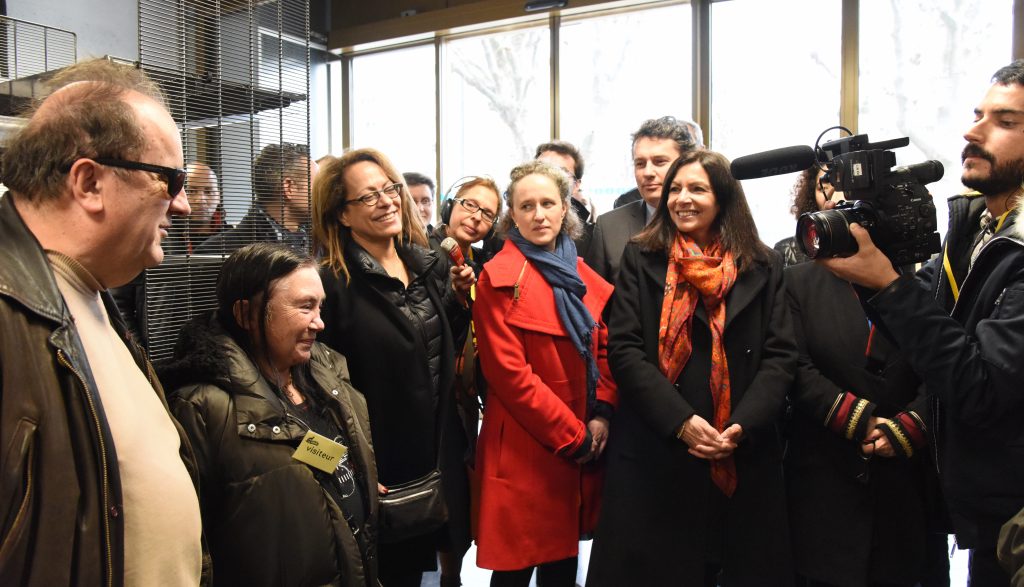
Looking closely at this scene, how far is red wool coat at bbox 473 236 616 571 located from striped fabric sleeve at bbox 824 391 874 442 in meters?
0.72

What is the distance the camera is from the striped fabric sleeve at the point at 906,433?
1.94 m

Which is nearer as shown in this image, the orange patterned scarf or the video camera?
the video camera

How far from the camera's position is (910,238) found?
5.09ft

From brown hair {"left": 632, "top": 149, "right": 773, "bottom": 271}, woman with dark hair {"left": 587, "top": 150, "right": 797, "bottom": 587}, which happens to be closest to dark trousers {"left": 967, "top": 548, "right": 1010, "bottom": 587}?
woman with dark hair {"left": 587, "top": 150, "right": 797, "bottom": 587}

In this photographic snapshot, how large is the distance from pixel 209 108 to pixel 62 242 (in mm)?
890

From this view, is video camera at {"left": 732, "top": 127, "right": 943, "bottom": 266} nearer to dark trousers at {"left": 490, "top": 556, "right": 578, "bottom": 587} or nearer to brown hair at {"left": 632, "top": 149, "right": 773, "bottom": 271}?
brown hair at {"left": 632, "top": 149, "right": 773, "bottom": 271}

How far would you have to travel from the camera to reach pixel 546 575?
2.26 meters

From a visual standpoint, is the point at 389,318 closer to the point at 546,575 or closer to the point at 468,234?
the point at 468,234

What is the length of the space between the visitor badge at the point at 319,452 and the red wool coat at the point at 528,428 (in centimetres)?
73

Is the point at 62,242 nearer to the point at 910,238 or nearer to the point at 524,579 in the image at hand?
the point at 910,238

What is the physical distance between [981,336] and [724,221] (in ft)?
2.76

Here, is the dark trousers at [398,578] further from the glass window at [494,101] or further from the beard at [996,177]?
the glass window at [494,101]

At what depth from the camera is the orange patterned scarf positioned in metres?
2.07

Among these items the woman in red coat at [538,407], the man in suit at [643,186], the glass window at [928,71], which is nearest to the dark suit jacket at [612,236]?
the man in suit at [643,186]
